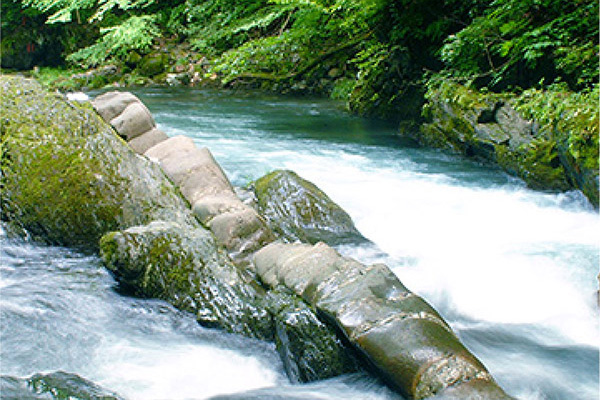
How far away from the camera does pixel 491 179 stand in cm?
745

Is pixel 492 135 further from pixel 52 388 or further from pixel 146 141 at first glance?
pixel 52 388

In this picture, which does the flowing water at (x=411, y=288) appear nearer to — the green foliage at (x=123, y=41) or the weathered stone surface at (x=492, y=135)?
the weathered stone surface at (x=492, y=135)

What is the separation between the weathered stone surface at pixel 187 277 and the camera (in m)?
3.75

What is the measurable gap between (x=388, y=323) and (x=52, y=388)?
6.12ft

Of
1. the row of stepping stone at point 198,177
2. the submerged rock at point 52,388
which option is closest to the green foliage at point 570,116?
the row of stepping stone at point 198,177

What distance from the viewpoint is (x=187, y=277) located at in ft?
13.0

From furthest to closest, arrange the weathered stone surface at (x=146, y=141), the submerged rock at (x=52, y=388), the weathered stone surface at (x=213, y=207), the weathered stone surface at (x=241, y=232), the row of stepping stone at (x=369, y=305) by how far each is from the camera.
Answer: the weathered stone surface at (x=146, y=141) < the weathered stone surface at (x=213, y=207) < the weathered stone surface at (x=241, y=232) < the row of stepping stone at (x=369, y=305) < the submerged rock at (x=52, y=388)

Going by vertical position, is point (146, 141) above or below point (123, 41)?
below

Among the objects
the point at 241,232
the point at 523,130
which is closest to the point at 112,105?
the point at 241,232

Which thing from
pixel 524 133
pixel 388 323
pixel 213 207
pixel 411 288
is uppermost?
pixel 524 133

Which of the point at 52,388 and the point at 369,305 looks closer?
the point at 52,388

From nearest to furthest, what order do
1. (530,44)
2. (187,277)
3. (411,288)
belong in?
(187,277), (411,288), (530,44)

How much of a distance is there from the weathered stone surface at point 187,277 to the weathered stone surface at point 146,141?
268 cm

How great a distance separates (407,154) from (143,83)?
1210 cm
